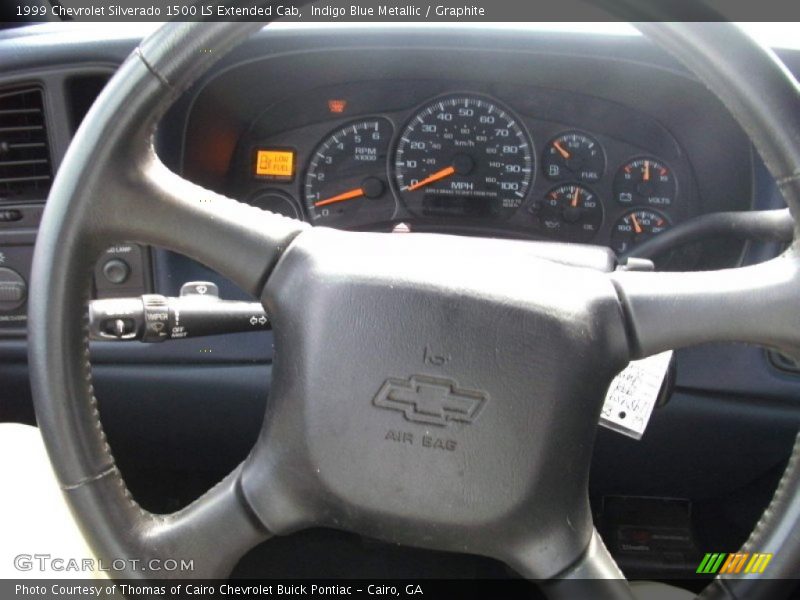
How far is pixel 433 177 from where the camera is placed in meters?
1.97

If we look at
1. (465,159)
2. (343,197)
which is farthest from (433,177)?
(343,197)

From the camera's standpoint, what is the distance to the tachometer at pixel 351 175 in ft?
6.52

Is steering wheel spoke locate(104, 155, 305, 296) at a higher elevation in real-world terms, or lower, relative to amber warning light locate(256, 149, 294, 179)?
higher

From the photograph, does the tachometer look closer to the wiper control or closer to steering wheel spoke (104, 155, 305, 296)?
the wiper control

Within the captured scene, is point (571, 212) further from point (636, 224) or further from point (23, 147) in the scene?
point (23, 147)

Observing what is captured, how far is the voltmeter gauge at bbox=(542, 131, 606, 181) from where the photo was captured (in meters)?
1.93

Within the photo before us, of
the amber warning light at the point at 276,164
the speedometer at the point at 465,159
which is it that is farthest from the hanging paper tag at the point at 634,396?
the amber warning light at the point at 276,164

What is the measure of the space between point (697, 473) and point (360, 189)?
2.89 feet

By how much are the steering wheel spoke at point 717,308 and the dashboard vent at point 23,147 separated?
134 centimetres

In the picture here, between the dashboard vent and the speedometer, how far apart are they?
27.1 inches

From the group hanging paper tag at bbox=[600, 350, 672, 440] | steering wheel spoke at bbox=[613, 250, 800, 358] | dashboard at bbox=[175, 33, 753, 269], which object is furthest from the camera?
dashboard at bbox=[175, 33, 753, 269]

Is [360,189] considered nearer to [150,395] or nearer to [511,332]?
[150,395]

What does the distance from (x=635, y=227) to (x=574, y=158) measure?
181 millimetres

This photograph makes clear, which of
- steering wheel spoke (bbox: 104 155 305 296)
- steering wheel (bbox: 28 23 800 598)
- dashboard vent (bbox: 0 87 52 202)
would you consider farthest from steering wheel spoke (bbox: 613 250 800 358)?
dashboard vent (bbox: 0 87 52 202)
